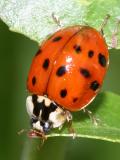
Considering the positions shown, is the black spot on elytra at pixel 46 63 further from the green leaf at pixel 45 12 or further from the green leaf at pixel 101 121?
the green leaf at pixel 101 121

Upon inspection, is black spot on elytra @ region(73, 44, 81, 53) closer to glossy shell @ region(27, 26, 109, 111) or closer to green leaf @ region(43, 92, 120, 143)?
glossy shell @ region(27, 26, 109, 111)

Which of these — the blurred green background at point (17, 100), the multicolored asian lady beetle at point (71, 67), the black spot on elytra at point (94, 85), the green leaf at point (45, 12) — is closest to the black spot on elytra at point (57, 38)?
the multicolored asian lady beetle at point (71, 67)

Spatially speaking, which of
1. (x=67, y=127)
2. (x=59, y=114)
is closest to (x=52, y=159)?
(x=67, y=127)

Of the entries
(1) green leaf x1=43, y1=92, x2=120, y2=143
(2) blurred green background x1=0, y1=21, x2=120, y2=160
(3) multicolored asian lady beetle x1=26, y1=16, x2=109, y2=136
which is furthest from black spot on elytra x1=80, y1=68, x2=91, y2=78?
(2) blurred green background x1=0, y1=21, x2=120, y2=160

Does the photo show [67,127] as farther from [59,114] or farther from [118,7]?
[118,7]

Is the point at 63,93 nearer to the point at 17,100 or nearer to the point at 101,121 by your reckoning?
the point at 101,121

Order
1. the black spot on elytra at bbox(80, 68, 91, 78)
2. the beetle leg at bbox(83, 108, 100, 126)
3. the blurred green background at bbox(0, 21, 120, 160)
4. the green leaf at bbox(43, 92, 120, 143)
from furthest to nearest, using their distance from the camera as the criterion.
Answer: the blurred green background at bbox(0, 21, 120, 160)
the black spot on elytra at bbox(80, 68, 91, 78)
the beetle leg at bbox(83, 108, 100, 126)
the green leaf at bbox(43, 92, 120, 143)
